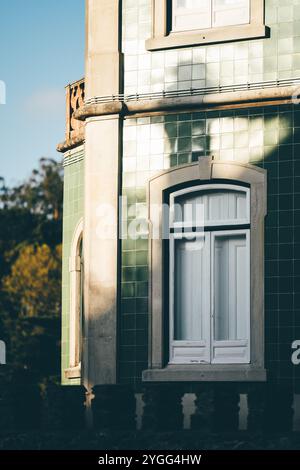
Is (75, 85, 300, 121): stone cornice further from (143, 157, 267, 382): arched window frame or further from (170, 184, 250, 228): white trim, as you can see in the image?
(170, 184, 250, 228): white trim

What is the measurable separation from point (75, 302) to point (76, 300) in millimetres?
38

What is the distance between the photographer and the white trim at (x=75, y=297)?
2278 cm

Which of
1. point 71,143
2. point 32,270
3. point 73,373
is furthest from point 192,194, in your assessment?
point 32,270

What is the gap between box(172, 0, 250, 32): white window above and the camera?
19484 millimetres

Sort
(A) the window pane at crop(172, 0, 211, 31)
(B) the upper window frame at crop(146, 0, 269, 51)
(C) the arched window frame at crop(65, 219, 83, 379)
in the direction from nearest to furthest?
(B) the upper window frame at crop(146, 0, 269, 51) → (A) the window pane at crop(172, 0, 211, 31) → (C) the arched window frame at crop(65, 219, 83, 379)

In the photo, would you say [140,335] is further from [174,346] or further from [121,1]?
[121,1]

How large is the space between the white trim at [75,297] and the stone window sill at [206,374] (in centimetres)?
388

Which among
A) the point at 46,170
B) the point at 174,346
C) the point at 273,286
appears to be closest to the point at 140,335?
the point at 174,346

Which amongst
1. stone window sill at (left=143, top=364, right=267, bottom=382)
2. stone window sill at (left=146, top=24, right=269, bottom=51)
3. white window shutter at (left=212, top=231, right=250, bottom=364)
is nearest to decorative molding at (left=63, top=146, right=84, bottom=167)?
stone window sill at (left=146, top=24, right=269, bottom=51)

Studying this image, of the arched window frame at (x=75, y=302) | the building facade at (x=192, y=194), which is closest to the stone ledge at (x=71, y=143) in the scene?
the arched window frame at (x=75, y=302)

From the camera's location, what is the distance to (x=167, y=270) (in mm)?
19281

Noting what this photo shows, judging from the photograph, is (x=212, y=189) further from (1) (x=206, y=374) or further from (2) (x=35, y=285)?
(2) (x=35, y=285)

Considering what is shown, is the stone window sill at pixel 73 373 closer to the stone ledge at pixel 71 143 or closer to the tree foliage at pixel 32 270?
the stone ledge at pixel 71 143

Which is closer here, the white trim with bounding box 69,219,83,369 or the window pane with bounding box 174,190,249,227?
the window pane with bounding box 174,190,249,227
